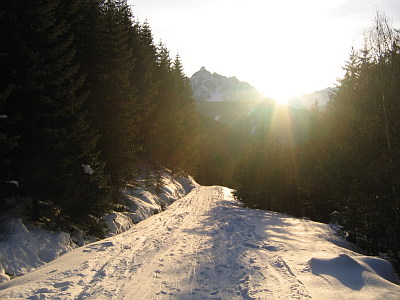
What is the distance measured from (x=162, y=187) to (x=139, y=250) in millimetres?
15875

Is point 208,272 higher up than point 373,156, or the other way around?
point 373,156

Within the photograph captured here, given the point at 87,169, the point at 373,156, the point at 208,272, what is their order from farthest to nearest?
the point at 87,169
the point at 373,156
the point at 208,272

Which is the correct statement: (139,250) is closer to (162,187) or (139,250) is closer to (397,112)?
(397,112)

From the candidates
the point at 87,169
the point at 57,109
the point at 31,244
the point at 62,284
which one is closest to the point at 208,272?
the point at 62,284

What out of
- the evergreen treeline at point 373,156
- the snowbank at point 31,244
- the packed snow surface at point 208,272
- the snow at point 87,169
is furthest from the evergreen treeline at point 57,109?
the evergreen treeline at point 373,156

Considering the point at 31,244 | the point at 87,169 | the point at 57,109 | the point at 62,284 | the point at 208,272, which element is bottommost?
the point at 208,272

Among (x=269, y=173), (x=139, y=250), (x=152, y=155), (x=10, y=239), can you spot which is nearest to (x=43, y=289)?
(x=10, y=239)

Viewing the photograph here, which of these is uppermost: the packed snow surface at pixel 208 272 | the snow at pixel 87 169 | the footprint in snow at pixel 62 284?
the snow at pixel 87 169

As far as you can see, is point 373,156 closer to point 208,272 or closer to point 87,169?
point 208,272

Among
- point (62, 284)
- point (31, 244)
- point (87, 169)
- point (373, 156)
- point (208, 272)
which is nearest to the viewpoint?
point (62, 284)

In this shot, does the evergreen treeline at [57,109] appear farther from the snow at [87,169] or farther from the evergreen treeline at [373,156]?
the evergreen treeline at [373,156]

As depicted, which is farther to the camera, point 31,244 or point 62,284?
point 31,244

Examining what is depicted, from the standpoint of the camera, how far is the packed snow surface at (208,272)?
591 centimetres

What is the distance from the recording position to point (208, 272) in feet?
23.7
